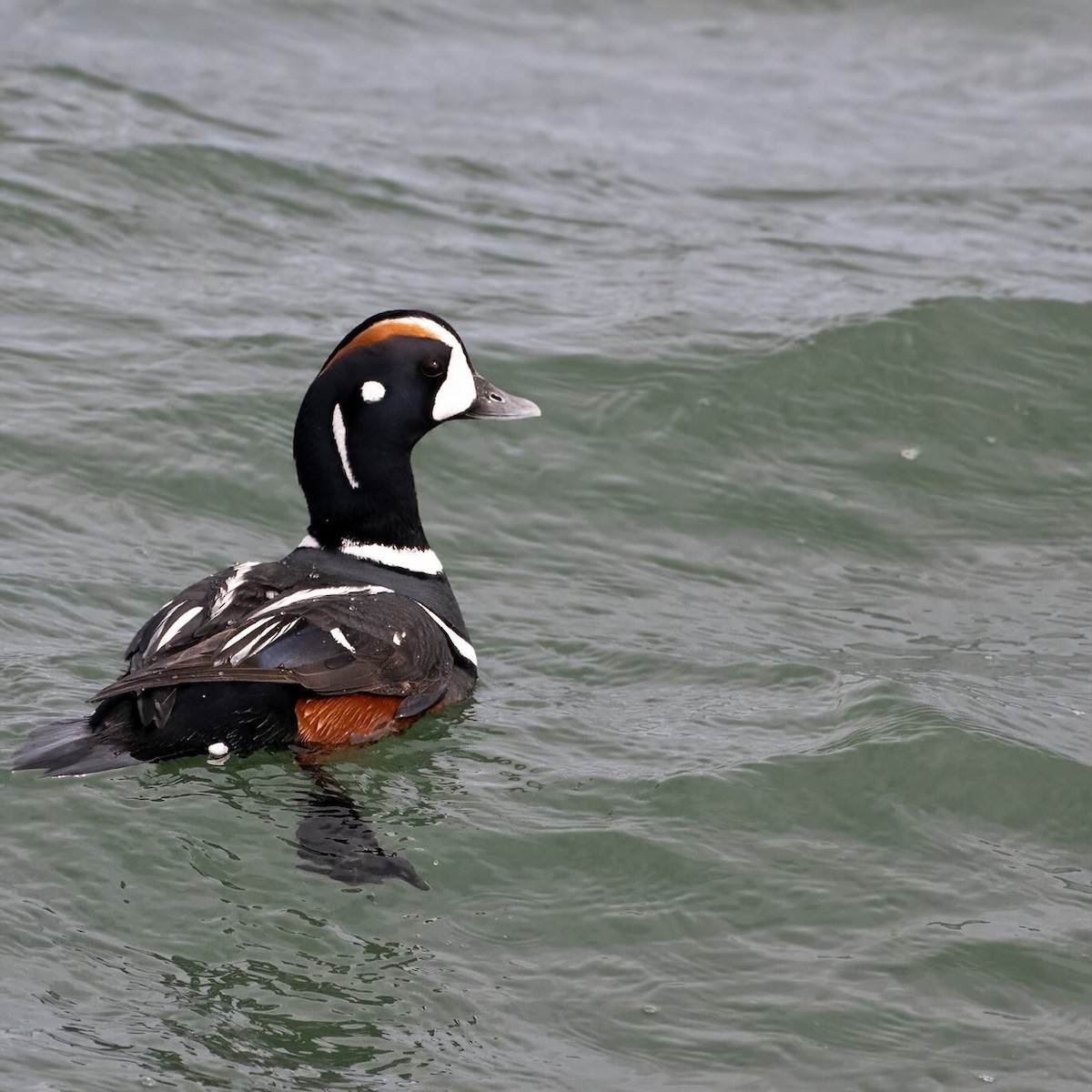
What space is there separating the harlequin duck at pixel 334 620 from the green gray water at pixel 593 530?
0.20 meters

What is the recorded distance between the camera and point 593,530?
8828mm

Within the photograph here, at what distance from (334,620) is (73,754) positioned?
979 mm

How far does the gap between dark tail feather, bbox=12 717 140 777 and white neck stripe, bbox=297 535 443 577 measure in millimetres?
1546

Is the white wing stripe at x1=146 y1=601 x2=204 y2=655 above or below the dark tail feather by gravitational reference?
above

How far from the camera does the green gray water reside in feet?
16.9

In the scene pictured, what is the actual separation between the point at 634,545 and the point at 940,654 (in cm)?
165

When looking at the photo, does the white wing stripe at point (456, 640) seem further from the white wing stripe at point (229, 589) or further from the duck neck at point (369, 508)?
the white wing stripe at point (229, 589)

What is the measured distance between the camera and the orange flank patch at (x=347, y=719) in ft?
20.1

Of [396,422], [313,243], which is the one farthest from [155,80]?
[396,422]

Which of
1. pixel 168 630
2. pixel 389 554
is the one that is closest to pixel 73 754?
pixel 168 630

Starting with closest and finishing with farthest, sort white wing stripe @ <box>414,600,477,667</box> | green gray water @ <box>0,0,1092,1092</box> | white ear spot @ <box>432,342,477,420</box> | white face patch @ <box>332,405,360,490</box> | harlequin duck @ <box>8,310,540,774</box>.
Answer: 1. green gray water @ <box>0,0,1092,1092</box>
2. harlequin duck @ <box>8,310,540,774</box>
3. white wing stripe @ <box>414,600,477,667</box>
4. white face patch @ <box>332,405,360,490</box>
5. white ear spot @ <box>432,342,477,420</box>

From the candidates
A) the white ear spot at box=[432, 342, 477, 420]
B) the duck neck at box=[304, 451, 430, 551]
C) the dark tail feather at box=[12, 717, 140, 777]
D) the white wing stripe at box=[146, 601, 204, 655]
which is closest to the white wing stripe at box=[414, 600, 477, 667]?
the duck neck at box=[304, 451, 430, 551]

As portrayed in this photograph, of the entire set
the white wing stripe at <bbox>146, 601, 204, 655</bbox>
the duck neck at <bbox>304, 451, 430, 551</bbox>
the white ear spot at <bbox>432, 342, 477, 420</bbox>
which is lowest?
the white wing stripe at <bbox>146, 601, 204, 655</bbox>

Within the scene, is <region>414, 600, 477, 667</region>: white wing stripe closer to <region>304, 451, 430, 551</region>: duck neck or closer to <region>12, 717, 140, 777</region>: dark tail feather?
<region>304, 451, 430, 551</region>: duck neck
